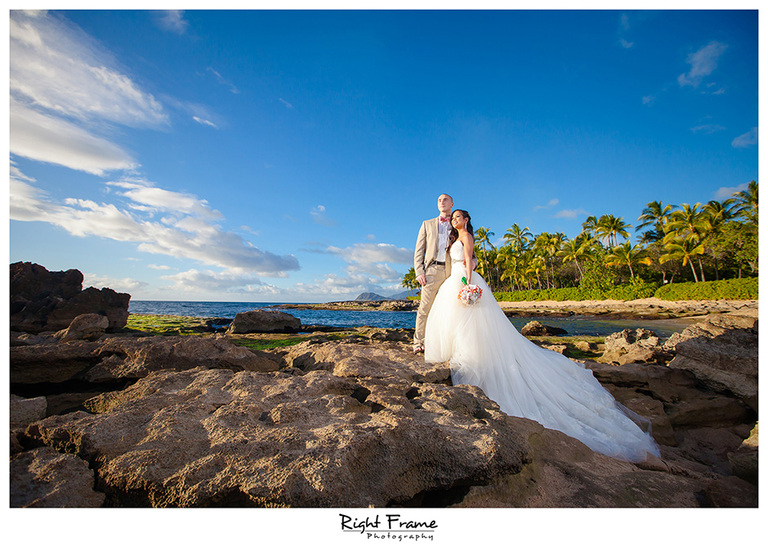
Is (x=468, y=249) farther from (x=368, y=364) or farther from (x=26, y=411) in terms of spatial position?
(x=26, y=411)

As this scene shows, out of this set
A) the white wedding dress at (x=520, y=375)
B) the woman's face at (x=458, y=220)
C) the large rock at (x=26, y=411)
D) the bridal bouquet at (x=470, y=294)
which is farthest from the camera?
the woman's face at (x=458, y=220)

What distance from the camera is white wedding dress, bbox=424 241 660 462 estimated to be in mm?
3370

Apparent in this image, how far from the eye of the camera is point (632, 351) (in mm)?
6328

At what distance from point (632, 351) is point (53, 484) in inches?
313

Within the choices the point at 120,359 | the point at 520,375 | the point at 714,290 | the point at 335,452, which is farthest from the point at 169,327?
the point at 714,290

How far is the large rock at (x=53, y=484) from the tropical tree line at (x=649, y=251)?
45.5 meters

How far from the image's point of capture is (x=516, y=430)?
2.60m

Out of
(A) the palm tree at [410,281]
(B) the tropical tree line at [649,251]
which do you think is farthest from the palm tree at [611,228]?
(A) the palm tree at [410,281]

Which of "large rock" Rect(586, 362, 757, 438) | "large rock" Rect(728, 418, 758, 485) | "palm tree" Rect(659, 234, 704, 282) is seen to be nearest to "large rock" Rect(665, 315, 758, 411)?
"large rock" Rect(586, 362, 757, 438)

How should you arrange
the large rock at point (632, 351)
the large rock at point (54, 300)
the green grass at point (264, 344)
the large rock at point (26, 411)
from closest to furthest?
the large rock at point (26, 411)
the large rock at point (632, 351)
the green grass at point (264, 344)
the large rock at point (54, 300)

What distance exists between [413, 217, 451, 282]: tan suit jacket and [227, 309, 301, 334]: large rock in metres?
9.77

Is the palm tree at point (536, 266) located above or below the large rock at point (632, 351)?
above

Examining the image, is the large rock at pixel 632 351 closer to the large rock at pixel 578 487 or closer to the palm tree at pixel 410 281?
the large rock at pixel 578 487

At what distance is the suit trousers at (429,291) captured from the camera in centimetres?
543
